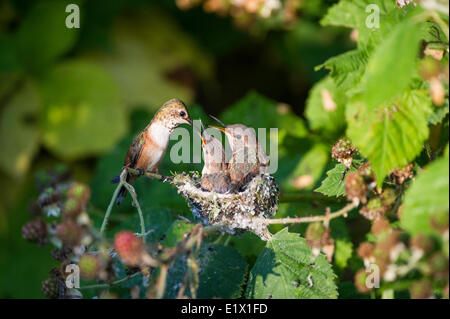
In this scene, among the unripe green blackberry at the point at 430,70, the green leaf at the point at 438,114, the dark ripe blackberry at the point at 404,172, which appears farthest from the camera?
Result: the green leaf at the point at 438,114

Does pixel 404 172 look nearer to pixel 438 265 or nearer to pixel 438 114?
pixel 438 114

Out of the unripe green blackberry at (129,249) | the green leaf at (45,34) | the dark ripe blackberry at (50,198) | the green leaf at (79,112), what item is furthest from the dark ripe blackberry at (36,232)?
the green leaf at (45,34)

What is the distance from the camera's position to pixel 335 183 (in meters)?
1.96

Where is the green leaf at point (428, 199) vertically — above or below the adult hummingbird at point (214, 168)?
below

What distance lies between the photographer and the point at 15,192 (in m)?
4.84

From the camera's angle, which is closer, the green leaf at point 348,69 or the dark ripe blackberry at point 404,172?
the dark ripe blackberry at point 404,172

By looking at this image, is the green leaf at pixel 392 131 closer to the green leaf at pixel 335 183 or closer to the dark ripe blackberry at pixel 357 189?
the dark ripe blackberry at pixel 357 189

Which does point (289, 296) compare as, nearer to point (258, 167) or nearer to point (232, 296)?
point (232, 296)

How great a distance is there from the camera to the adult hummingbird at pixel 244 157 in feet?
9.20

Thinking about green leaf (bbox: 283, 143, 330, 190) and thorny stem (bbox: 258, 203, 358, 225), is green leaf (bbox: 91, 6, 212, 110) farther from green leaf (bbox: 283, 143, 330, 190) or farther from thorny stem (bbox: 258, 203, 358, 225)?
thorny stem (bbox: 258, 203, 358, 225)

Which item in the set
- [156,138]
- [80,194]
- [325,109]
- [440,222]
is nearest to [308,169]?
[325,109]

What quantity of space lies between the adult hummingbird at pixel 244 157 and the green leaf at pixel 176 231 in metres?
0.51

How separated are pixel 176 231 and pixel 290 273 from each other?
1.94 feet

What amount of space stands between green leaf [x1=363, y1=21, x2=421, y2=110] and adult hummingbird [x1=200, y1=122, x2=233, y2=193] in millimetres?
1402
